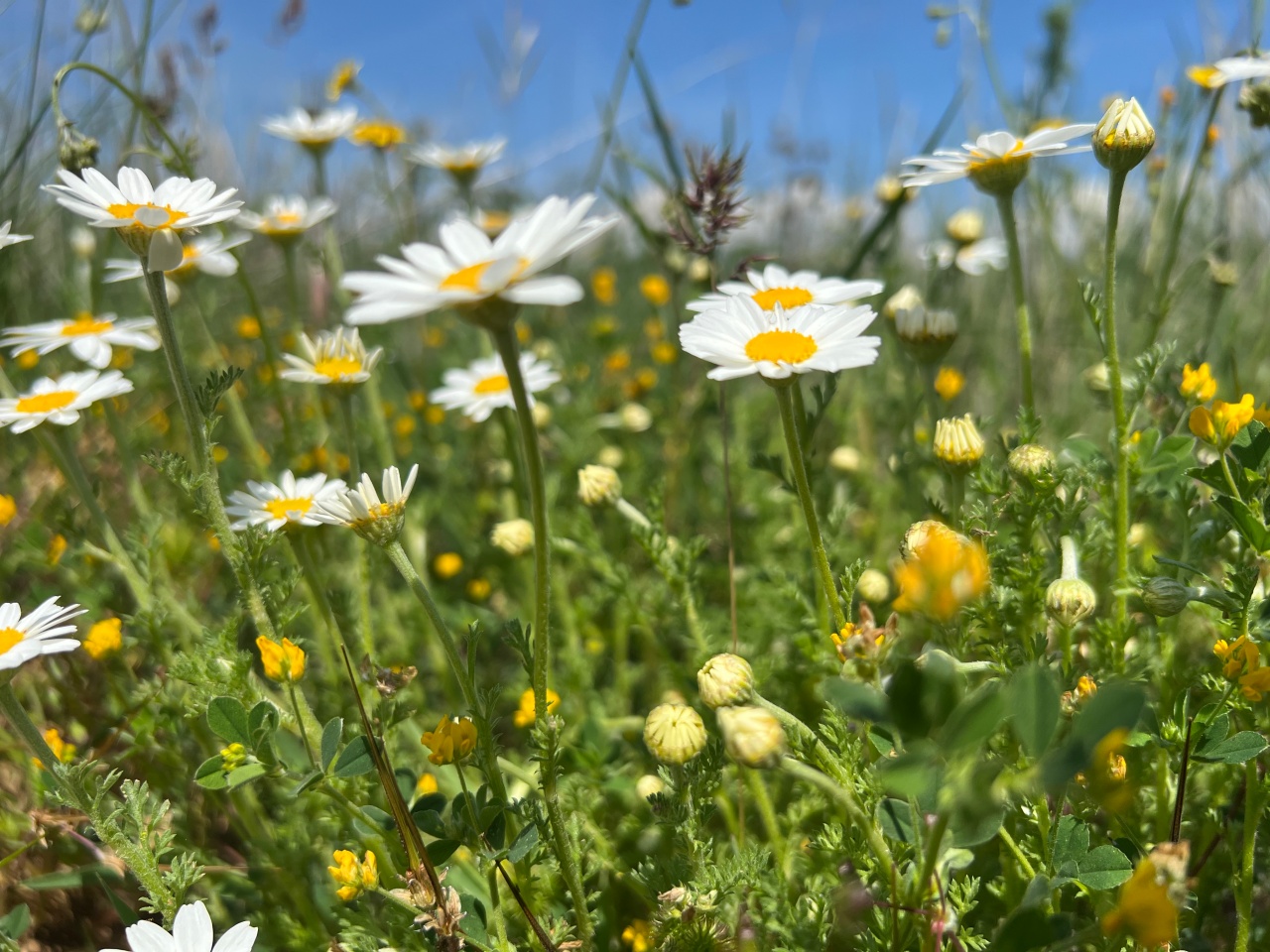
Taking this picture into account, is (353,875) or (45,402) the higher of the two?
(45,402)

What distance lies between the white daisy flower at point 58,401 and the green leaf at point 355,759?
0.76 metres

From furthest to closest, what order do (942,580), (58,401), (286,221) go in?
(286,221) < (58,401) < (942,580)

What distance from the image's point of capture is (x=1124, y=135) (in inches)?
50.3

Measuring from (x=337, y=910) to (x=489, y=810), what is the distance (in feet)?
1.67

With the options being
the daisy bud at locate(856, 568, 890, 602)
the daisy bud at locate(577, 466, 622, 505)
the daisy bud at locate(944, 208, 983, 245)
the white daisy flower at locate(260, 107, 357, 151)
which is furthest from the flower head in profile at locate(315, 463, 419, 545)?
the daisy bud at locate(944, 208, 983, 245)

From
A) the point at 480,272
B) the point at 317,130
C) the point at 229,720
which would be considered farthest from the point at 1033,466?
the point at 317,130

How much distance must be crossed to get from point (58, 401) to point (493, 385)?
2.93 ft

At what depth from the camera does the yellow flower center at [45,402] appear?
1551mm

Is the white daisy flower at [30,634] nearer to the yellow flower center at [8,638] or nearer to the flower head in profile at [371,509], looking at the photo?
the yellow flower center at [8,638]

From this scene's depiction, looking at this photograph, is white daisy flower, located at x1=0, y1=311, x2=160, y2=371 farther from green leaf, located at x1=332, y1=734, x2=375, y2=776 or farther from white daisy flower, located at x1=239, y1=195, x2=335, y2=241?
green leaf, located at x1=332, y1=734, x2=375, y2=776

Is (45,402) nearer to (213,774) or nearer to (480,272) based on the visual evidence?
(213,774)

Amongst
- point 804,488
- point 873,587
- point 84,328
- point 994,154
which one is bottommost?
point 873,587

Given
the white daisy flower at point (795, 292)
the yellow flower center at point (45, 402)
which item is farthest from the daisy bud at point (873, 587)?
the yellow flower center at point (45, 402)

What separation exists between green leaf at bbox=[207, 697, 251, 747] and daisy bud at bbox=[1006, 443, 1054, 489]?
1.16 metres
